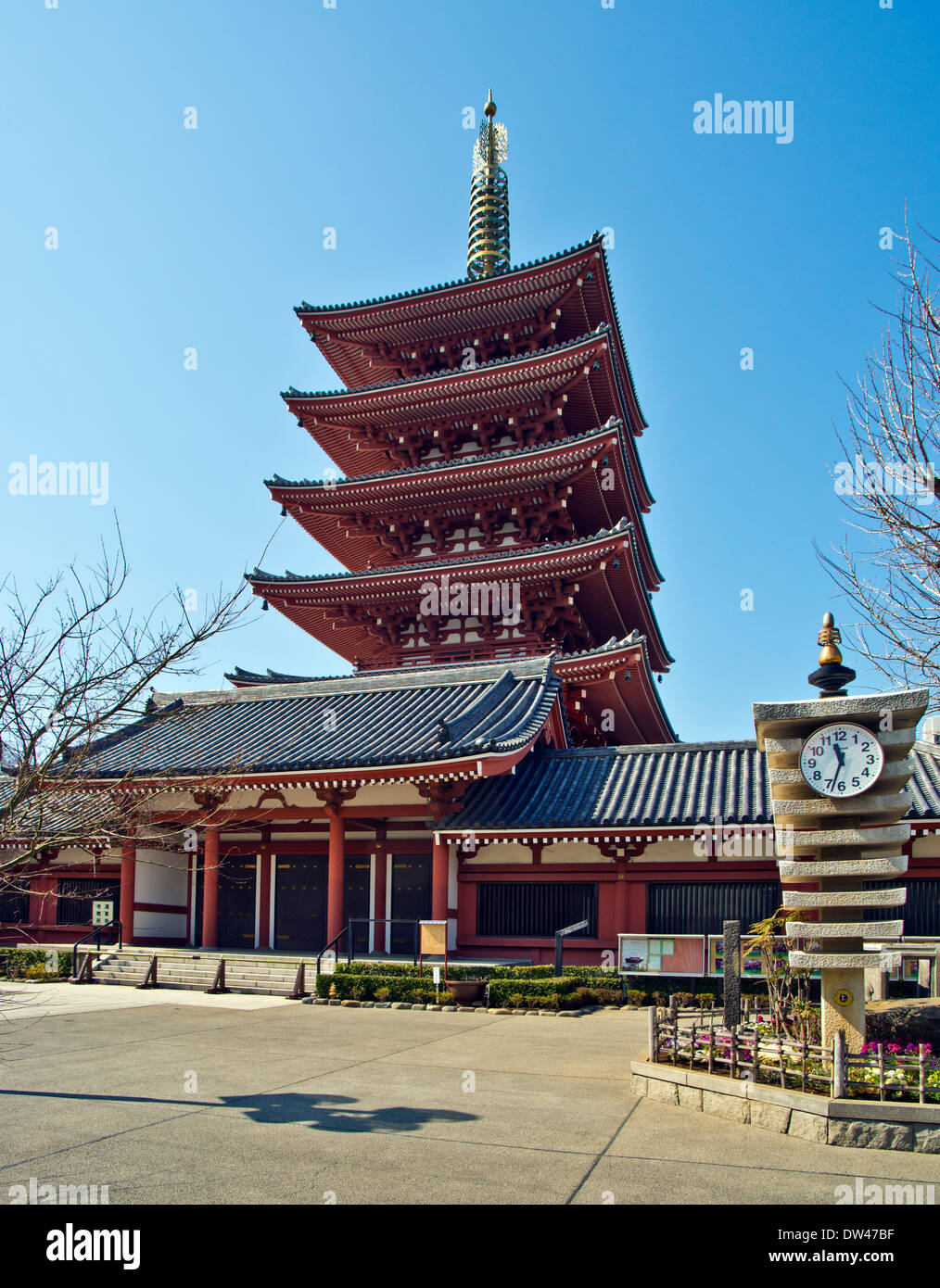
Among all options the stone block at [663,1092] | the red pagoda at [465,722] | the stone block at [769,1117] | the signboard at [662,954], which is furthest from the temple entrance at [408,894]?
the stone block at [769,1117]

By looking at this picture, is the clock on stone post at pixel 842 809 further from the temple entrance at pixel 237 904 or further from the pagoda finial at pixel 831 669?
the temple entrance at pixel 237 904

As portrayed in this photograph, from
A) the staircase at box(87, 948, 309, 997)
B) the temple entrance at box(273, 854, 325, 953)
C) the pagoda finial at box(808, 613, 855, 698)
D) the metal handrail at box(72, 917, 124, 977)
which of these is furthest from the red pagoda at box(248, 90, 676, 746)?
the pagoda finial at box(808, 613, 855, 698)

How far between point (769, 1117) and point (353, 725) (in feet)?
53.7

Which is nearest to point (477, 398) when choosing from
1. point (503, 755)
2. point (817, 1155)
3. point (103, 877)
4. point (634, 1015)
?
point (503, 755)

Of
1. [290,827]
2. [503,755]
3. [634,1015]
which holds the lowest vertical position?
Result: [634,1015]

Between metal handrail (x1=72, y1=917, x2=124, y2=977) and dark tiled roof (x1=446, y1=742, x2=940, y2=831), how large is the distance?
341 inches

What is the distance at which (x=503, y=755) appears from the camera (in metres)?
18.6

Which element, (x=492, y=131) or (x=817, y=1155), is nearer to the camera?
(x=817, y=1155)

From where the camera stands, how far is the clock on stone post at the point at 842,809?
860cm

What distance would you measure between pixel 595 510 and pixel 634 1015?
54.6 ft

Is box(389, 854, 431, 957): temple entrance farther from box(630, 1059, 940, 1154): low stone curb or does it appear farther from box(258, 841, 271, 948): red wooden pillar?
box(630, 1059, 940, 1154): low stone curb

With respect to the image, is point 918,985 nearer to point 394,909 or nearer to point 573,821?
point 573,821

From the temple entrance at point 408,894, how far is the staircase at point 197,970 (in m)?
2.33
